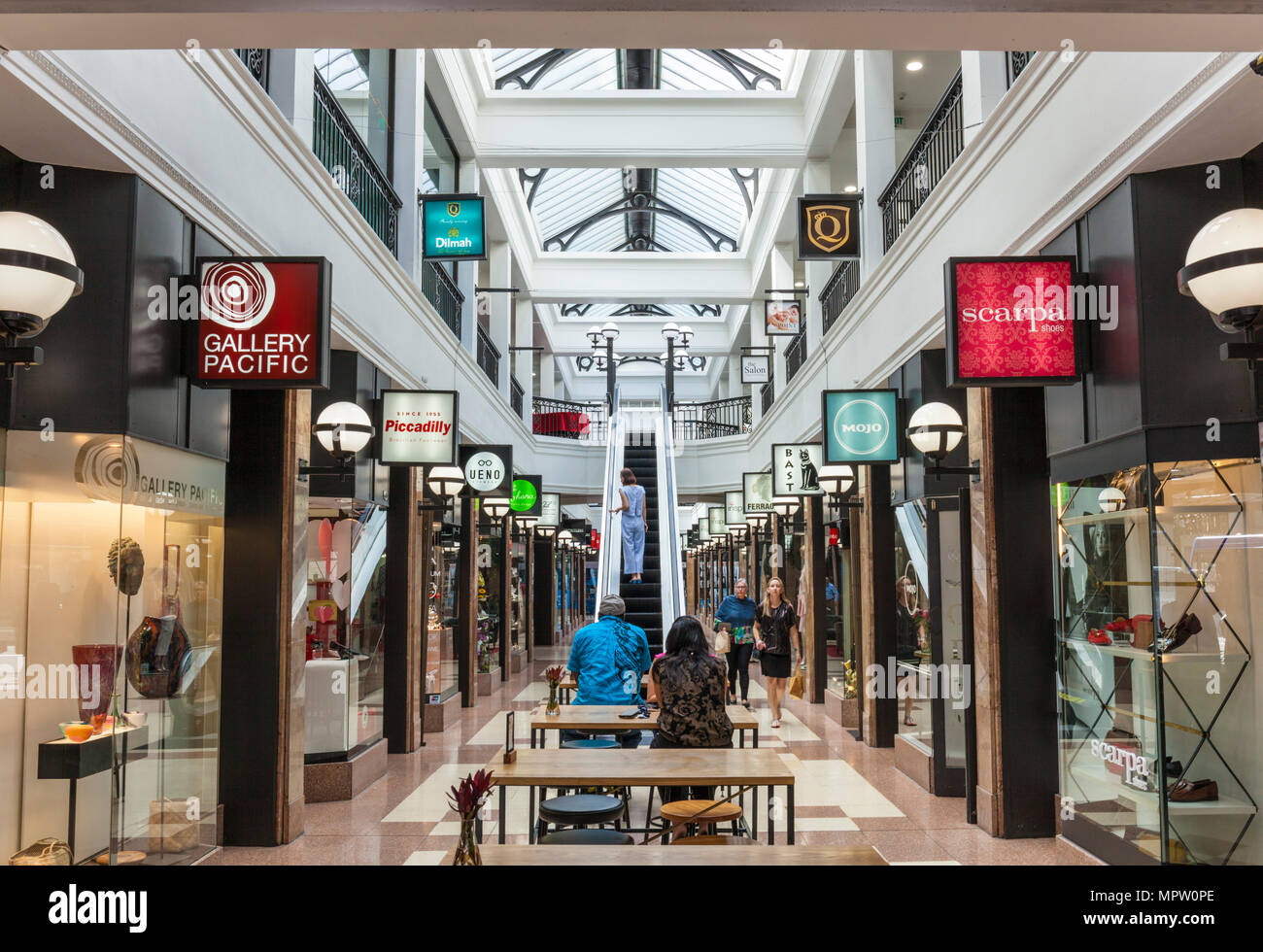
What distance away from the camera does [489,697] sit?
13.9m

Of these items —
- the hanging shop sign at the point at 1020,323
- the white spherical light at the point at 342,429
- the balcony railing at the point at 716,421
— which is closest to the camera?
the hanging shop sign at the point at 1020,323

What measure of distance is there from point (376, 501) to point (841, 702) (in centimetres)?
585

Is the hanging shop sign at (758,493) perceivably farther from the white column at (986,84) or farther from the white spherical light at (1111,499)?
the white spherical light at (1111,499)

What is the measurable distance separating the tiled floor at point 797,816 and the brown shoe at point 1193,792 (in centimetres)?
123

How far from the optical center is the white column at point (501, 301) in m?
17.9

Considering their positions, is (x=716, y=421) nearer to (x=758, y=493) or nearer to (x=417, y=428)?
(x=758, y=493)

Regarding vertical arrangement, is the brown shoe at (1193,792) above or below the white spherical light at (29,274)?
below

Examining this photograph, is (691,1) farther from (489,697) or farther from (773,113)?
(489,697)

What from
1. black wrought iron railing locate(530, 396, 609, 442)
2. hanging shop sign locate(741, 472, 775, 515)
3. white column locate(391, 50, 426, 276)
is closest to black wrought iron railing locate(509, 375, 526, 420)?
black wrought iron railing locate(530, 396, 609, 442)

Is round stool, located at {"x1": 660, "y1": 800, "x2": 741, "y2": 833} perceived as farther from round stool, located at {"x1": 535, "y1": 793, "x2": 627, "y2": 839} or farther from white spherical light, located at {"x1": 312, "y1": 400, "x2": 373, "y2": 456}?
white spherical light, located at {"x1": 312, "y1": 400, "x2": 373, "y2": 456}

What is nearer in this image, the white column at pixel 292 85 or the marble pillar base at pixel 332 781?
the white column at pixel 292 85

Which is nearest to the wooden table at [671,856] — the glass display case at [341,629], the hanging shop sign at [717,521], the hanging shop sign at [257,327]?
the hanging shop sign at [257,327]

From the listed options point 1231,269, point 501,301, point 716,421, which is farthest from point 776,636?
point 716,421

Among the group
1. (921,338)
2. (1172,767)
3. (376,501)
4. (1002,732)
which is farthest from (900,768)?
(376,501)
